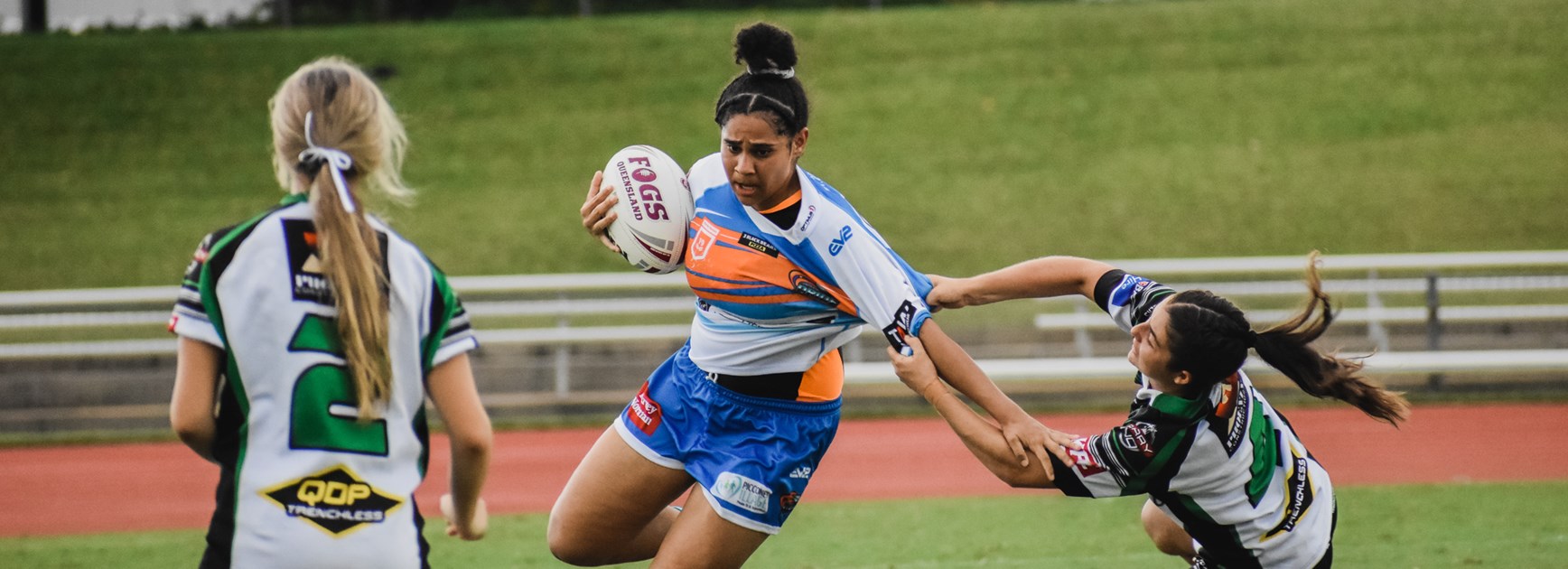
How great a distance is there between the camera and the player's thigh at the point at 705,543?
3896 mm

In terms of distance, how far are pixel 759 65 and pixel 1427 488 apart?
19.4 ft

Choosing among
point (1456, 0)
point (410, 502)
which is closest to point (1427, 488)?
point (410, 502)

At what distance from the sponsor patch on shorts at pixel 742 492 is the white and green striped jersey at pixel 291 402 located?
1.37m

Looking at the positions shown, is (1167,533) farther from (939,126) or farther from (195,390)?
(939,126)

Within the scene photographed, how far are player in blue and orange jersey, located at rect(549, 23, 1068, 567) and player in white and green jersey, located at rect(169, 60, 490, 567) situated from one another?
4.24 feet

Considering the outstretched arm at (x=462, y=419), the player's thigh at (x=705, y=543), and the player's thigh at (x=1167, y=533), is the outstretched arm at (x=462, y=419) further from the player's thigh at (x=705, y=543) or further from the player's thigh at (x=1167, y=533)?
the player's thigh at (x=1167, y=533)

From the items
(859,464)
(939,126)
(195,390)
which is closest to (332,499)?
(195,390)

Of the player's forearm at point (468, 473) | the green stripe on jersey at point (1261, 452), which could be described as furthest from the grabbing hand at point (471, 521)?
the green stripe on jersey at point (1261, 452)

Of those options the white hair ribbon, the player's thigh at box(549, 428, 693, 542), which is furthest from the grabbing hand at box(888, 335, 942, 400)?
the white hair ribbon

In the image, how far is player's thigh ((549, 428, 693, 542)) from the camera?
4184 millimetres

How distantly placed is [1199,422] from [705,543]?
1391 mm

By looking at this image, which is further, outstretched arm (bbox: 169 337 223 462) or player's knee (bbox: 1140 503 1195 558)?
player's knee (bbox: 1140 503 1195 558)

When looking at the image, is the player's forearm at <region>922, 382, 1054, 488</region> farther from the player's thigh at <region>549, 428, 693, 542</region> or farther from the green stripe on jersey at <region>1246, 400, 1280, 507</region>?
the player's thigh at <region>549, 428, 693, 542</region>

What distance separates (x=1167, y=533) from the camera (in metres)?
4.47
